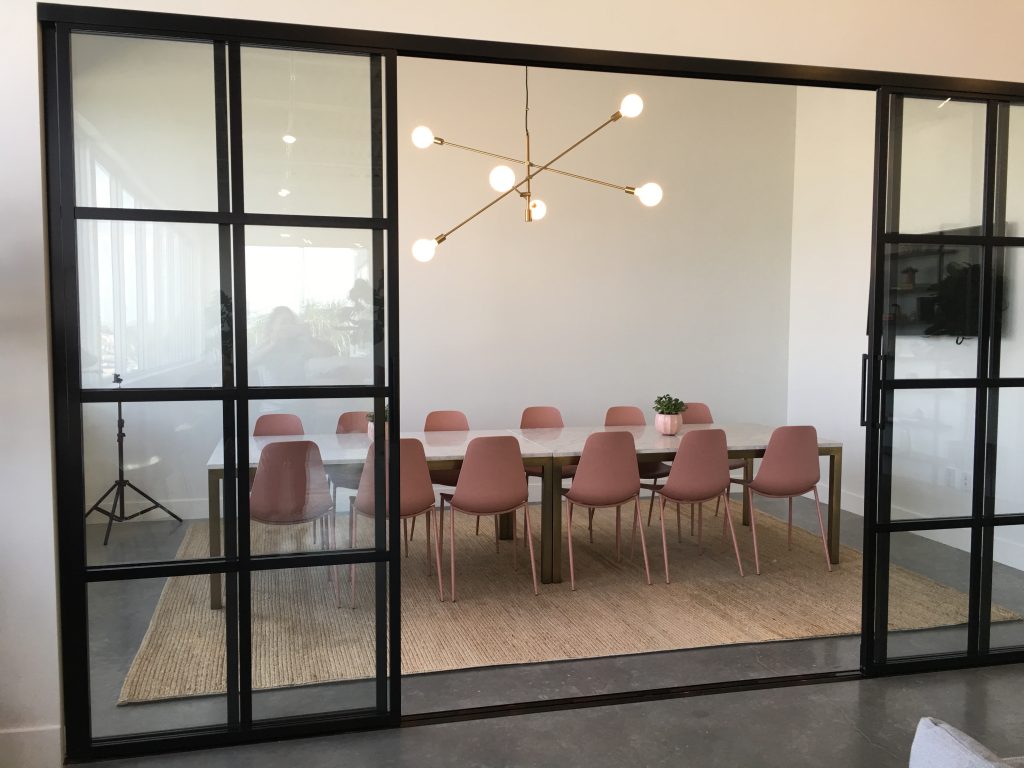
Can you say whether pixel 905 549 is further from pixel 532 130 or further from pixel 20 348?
pixel 532 130

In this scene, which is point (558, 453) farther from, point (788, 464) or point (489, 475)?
point (788, 464)

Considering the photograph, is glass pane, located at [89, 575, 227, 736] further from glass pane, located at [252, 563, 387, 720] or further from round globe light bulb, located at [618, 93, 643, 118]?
round globe light bulb, located at [618, 93, 643, 118]

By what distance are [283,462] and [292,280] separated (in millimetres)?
627

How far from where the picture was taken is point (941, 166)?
3.30 metres

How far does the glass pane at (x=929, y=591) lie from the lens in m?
3.30

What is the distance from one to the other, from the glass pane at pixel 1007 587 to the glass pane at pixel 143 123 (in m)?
3.43

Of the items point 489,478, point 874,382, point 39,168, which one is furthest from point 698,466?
point 39,168

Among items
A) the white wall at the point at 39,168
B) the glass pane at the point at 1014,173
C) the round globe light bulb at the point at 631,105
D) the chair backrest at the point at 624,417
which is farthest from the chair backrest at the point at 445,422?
the glass pane at the point at 1014,173

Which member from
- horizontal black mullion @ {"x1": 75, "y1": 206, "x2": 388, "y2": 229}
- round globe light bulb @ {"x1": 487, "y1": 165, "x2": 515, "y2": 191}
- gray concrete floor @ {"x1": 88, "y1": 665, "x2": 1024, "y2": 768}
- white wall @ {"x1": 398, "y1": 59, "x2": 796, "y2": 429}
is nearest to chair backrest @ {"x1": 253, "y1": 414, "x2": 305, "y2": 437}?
horizontal black mullion @ {"x1": 75, "y1": 206, "x2": 388, "y2": 229}

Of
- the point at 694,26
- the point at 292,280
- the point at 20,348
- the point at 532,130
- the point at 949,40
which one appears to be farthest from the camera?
the point at 532,130

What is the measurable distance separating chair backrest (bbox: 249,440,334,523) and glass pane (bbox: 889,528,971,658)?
7.55 ft

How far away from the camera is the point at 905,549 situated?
3340 millimetres

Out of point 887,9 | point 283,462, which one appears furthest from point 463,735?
point 887,9

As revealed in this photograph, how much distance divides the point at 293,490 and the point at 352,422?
1.03 feet
